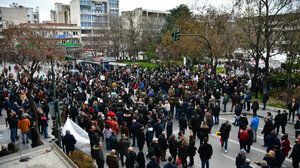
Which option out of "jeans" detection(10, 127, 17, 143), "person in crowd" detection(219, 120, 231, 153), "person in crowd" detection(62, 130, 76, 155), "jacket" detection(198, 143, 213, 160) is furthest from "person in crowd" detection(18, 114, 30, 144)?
"person in crowd" detection(219, 120, 231, 153)

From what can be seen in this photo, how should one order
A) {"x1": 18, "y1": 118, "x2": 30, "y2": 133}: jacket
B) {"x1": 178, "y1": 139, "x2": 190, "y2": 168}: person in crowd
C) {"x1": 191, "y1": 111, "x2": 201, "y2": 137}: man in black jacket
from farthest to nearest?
{"x1": 18, "y1": 118, "x2": 30, "y2": 133}: jacket, {"x1": 191, "y1": 111, "x2": 201, "y2": 137}: man in black jacket, {"x1": 178, "y1": 139, "x2": 190, "y2": 168}: person in crowd

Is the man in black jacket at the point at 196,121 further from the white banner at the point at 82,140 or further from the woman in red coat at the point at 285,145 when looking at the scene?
the white banner at the point at 82,140

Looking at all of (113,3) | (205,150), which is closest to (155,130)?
(205,150)

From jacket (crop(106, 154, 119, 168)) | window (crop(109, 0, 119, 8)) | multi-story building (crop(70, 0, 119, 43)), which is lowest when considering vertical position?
jacket (crop(106, 154, 119, 168))

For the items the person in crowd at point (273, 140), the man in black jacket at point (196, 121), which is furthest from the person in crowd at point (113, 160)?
the person in crowd at point (273, 140)

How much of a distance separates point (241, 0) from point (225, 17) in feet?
27.1

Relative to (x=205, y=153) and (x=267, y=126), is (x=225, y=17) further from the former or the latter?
(x=205, y=153)

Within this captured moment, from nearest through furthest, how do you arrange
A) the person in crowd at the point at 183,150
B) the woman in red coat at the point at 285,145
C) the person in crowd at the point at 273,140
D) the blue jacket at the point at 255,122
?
the person in crowd at the point at 183,150 → the woman in red coat at the point at 285,145 → the person in crowd at the point at 273,140 → the blue jacket at the point at 255,122

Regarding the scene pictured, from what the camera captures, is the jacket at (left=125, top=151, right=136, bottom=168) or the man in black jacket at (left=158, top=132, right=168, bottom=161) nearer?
the jacket at (left=125, top=151, right=136, bottom=168)

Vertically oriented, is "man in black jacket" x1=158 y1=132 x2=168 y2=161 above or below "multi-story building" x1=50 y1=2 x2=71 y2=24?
below

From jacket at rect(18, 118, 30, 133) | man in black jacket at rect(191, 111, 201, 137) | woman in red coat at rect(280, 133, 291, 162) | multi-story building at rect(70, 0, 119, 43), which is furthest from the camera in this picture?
multi-story building at rect(70, 0, 119, 43)

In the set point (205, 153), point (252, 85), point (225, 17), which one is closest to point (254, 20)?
point (252, 85)

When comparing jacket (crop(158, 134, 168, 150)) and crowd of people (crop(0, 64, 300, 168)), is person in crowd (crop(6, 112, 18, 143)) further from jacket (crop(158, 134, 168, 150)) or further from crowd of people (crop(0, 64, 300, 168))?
jacket (crop(158, 134, 168, 150))

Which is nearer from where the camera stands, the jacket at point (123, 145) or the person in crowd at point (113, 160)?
the person in crowd at point (113, 160)
